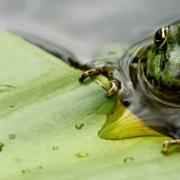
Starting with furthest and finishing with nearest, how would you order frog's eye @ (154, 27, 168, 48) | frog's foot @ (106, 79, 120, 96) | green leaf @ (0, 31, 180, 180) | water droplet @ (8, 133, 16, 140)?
frog's eye @ (154, 27, 168, 48) → frog's foot @ (106, 79, 120, 96) → water droplet @ (8, 133, 16, 140) → green leaf @ (0, 31, 180, 180)

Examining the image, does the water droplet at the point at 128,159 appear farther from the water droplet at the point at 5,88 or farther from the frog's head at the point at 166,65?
the water droplet at the point at 5,88

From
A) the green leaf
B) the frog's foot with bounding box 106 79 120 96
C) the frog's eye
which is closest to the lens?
the green leaf

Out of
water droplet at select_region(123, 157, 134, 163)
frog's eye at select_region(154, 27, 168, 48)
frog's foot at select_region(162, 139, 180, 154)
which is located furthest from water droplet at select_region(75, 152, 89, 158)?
frog's eye at select_region(154, 27, 168, 48)

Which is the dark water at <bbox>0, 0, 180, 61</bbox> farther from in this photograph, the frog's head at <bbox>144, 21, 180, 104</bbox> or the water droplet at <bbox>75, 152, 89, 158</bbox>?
the water droplet at <bbox>75, 152, 89, 158</bbox>

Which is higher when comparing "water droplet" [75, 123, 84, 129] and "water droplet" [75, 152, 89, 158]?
"water droplet" [75, 123, 84, 129]

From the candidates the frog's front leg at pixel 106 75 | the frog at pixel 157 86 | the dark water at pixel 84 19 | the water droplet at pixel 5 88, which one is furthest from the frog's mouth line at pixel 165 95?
the dark water at pixel 84 19

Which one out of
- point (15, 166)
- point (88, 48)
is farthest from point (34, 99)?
point (88, 48)

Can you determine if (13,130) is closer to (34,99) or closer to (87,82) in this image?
(34,99)
